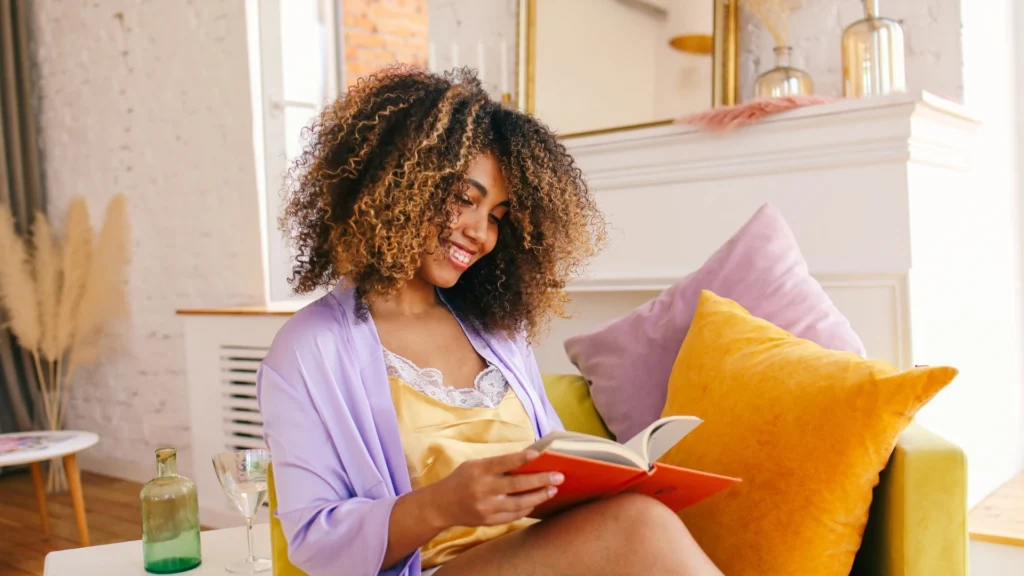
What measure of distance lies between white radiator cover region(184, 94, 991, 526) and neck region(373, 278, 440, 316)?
0.87m

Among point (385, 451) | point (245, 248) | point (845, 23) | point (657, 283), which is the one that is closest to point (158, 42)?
point (245, 248)

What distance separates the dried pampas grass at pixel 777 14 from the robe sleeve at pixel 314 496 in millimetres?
1483

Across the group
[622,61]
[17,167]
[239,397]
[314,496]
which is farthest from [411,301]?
[17,167]

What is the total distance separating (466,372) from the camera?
1461mm

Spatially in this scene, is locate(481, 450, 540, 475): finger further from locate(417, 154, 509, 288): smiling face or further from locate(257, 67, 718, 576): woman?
locate(417, 154, 509, 288): smiling face

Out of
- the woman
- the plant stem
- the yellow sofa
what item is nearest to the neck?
the woman

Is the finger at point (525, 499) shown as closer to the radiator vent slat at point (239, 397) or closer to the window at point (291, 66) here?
the radiator vent slat at point (239, 397)

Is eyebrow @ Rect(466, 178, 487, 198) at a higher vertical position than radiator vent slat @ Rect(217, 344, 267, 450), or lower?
higher

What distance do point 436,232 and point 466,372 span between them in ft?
0.84

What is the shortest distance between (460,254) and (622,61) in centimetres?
122

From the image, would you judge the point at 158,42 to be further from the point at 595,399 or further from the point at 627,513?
the point at 627,513

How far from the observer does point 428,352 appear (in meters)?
1.43

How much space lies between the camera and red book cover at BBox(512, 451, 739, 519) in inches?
36.4

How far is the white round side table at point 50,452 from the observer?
279 centimetres
